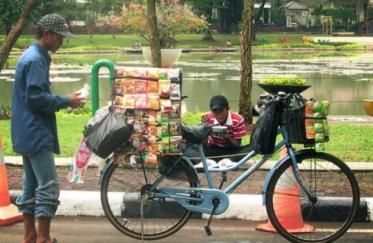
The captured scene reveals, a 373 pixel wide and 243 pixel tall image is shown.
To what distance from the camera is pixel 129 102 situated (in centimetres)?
514

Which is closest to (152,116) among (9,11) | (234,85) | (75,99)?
(75,99)

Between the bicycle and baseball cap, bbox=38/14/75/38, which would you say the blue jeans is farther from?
baseball cap, bbox=38/14/75/38

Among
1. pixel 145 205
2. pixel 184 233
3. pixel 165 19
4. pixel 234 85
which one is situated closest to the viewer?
pixel 145 205

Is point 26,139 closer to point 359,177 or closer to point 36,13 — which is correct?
point 359,177

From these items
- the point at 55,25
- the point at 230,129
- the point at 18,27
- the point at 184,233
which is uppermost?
A: the point at 18,27

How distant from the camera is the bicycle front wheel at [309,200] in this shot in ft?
17.3

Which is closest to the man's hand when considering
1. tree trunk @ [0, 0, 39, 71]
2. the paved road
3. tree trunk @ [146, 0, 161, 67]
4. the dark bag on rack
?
the paved road

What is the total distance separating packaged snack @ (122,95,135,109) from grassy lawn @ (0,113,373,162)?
11.8 ft

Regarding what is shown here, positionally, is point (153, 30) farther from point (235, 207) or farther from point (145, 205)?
point (145, 205)

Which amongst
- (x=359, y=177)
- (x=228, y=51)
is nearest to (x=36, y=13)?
(x=228, y=51)

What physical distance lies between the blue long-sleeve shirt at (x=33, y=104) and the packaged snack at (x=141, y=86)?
0.60m

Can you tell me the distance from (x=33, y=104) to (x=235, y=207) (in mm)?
2286

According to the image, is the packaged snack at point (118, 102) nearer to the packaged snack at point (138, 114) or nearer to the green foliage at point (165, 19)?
the packaged snack at point (138, 114)

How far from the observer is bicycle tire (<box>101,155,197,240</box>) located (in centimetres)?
537
